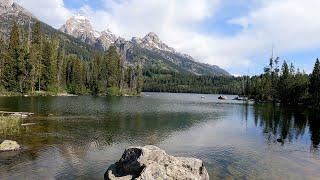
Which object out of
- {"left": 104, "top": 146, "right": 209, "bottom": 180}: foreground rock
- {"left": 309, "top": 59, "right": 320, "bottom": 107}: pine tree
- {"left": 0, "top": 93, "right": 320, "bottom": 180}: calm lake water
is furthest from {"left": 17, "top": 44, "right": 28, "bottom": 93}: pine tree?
{"left": 104, "top": 146, "right": 209, "bottom": 180}: foreground rock

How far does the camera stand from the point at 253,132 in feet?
244

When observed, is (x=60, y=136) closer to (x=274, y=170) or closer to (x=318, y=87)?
(x=274, y=170)

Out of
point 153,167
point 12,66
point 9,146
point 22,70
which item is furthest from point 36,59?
point 153,167

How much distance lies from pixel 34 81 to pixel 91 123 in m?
98.8

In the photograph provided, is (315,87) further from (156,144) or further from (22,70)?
(22,70)

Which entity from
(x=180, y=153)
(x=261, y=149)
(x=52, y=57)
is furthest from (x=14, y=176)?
(x=52, y=57)

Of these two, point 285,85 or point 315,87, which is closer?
point 315,87

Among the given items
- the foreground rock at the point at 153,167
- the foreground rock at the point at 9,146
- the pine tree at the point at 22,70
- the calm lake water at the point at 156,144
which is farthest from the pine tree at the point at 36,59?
the foreground rock at the point at 153,167

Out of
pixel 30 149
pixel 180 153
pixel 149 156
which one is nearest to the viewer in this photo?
pixel 149 156

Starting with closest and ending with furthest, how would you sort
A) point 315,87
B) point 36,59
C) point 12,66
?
point 315,87
point 12,66
point 36,59

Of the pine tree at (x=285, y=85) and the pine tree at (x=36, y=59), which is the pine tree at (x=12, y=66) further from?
the pine tree at (x=285, y=85)

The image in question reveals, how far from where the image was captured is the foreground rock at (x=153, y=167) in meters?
29.2

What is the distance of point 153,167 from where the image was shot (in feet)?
95.7

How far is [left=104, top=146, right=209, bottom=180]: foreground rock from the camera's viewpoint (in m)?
29.2
